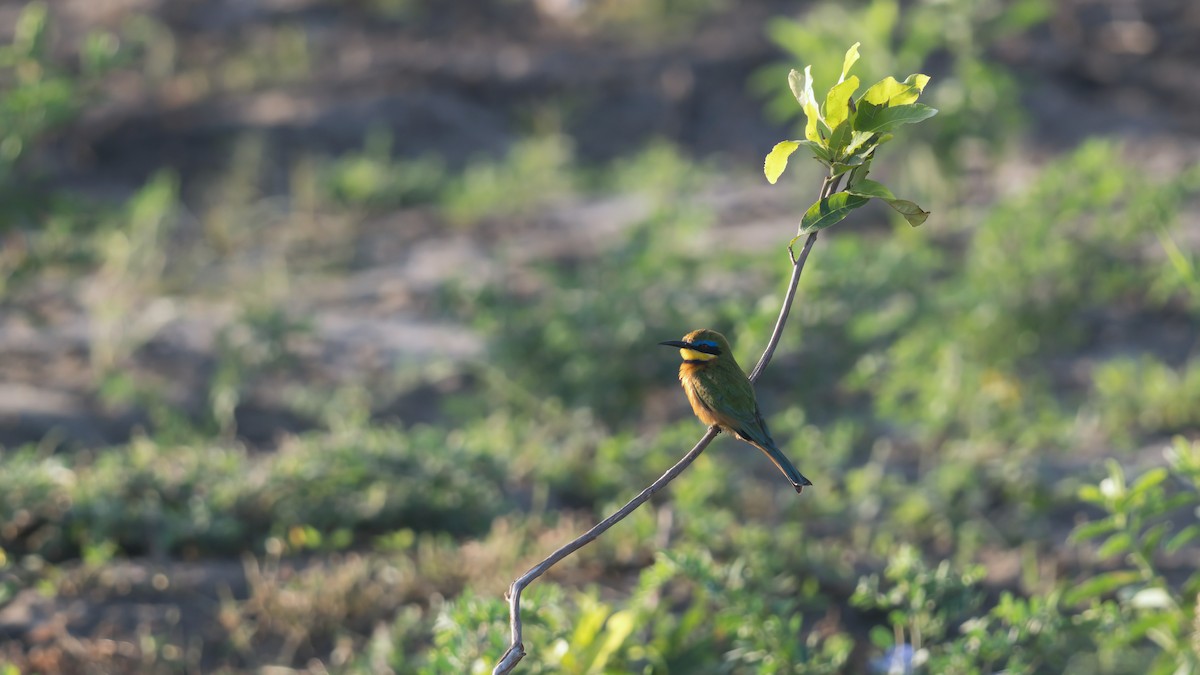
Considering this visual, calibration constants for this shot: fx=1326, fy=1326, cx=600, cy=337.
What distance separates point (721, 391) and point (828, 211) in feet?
1.70

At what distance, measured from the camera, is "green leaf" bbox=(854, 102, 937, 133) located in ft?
6.42

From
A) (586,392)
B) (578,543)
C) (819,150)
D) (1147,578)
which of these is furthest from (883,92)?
(586,392)

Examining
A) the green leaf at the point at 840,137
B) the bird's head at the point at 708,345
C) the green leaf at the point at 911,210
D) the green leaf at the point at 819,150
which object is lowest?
the bird's head at the point at 708,345

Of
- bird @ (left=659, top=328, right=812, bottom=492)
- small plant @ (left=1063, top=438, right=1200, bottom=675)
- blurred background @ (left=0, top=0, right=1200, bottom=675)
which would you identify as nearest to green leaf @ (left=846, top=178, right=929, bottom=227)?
bird @ (left=659, top=328, right=812, bottom=492)

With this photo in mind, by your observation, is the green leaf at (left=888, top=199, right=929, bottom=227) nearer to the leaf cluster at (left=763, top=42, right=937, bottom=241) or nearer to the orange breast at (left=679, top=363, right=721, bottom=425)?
the leaf cluster at (left=763, top=42, right=937, bottom=241)

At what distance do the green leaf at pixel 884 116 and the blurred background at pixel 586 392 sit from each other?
128cm

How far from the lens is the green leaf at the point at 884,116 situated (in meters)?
1.96

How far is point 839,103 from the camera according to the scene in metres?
1.98

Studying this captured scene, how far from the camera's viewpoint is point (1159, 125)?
9.20m

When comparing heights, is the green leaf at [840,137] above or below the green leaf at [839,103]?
below

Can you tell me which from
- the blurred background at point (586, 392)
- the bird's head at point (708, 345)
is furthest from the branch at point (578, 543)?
the blurred background at point (586, 392)

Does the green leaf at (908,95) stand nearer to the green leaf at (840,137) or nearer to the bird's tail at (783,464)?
the green leaf at (840,137)

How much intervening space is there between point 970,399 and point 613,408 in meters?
1.38

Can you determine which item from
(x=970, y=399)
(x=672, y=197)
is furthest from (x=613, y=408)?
(x=672, y=197)
